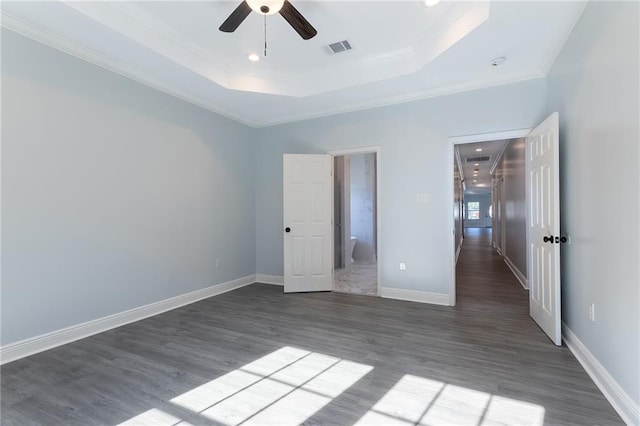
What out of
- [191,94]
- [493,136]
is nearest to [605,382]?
[493,136]

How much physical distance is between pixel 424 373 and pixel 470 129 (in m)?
2.99

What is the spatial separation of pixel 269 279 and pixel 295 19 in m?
4.01

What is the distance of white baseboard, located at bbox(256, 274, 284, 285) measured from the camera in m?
5.17

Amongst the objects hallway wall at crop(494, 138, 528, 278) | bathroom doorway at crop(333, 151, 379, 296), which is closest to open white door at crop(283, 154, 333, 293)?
bathroom doorway at crop(333, 151, 379, 296)

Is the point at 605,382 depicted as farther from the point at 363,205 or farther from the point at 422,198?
the point at 363,205

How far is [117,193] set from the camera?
3285 millimetres

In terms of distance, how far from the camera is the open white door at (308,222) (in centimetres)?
470

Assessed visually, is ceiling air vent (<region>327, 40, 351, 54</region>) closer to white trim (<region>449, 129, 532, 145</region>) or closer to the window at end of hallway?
white trim (<region>449, 129, 532, 145</region>)

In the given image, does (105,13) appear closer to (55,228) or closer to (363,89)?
(55,228)

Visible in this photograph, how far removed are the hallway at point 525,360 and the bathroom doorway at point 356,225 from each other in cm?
148

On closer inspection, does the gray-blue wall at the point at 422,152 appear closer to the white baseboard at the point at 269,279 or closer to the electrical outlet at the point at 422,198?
the electrical outlet at the point at 422,198

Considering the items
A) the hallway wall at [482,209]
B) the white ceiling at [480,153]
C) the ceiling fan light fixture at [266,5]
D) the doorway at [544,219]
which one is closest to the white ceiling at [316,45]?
the ceiling fan light fixture at [266,5]

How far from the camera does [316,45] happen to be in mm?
3377

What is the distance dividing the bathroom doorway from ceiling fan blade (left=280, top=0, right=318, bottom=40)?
88.7 inches
